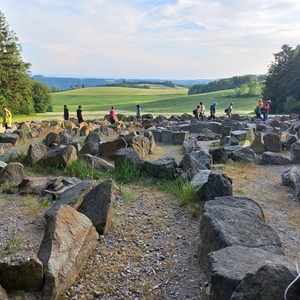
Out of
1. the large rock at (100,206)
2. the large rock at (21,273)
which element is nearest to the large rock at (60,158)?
the large rock at (100,206)

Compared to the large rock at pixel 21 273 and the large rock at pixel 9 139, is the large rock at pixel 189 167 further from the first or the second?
the large rock at pixel 9 139

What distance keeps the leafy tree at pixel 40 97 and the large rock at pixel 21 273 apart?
48.2 m

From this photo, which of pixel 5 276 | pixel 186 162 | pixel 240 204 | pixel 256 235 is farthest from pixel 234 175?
pixel 5 276

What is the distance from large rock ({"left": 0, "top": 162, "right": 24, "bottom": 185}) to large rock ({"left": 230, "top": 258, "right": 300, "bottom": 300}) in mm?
6297

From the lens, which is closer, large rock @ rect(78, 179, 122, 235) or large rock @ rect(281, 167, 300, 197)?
large rock @ rect(78, 179, 122, 235)

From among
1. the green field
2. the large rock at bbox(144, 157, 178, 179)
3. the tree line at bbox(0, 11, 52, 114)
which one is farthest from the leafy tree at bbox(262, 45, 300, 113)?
the large rock at bbox(144, 157, 178, 179)

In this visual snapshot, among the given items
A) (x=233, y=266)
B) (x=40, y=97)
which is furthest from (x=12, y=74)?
(x=233, y=266)

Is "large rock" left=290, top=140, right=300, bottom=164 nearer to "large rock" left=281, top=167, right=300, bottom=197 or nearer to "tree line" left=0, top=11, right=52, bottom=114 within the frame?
"large rock" left=281, top=167, right=300, bottom=197

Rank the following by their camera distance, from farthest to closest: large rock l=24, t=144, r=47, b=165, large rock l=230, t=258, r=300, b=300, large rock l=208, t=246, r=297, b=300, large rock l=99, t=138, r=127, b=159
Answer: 1. large rock l=99, t=138, r=127, b=159
2. large rock l=24, t=144, r=47, b=165
3. large rock l=208, t=246, r=297, b=300
4. large rock l=230, t=258, r=300, b=300

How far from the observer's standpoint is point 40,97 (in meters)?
50.2

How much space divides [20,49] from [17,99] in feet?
18.6

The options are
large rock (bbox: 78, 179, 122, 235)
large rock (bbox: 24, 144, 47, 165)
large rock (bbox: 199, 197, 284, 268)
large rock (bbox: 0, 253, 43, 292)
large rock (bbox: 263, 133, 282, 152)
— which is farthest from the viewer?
large rock (bbox: 263, 133, 282, 152)

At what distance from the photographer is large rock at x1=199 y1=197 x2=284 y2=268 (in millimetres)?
4203

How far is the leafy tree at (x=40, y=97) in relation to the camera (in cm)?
4991
